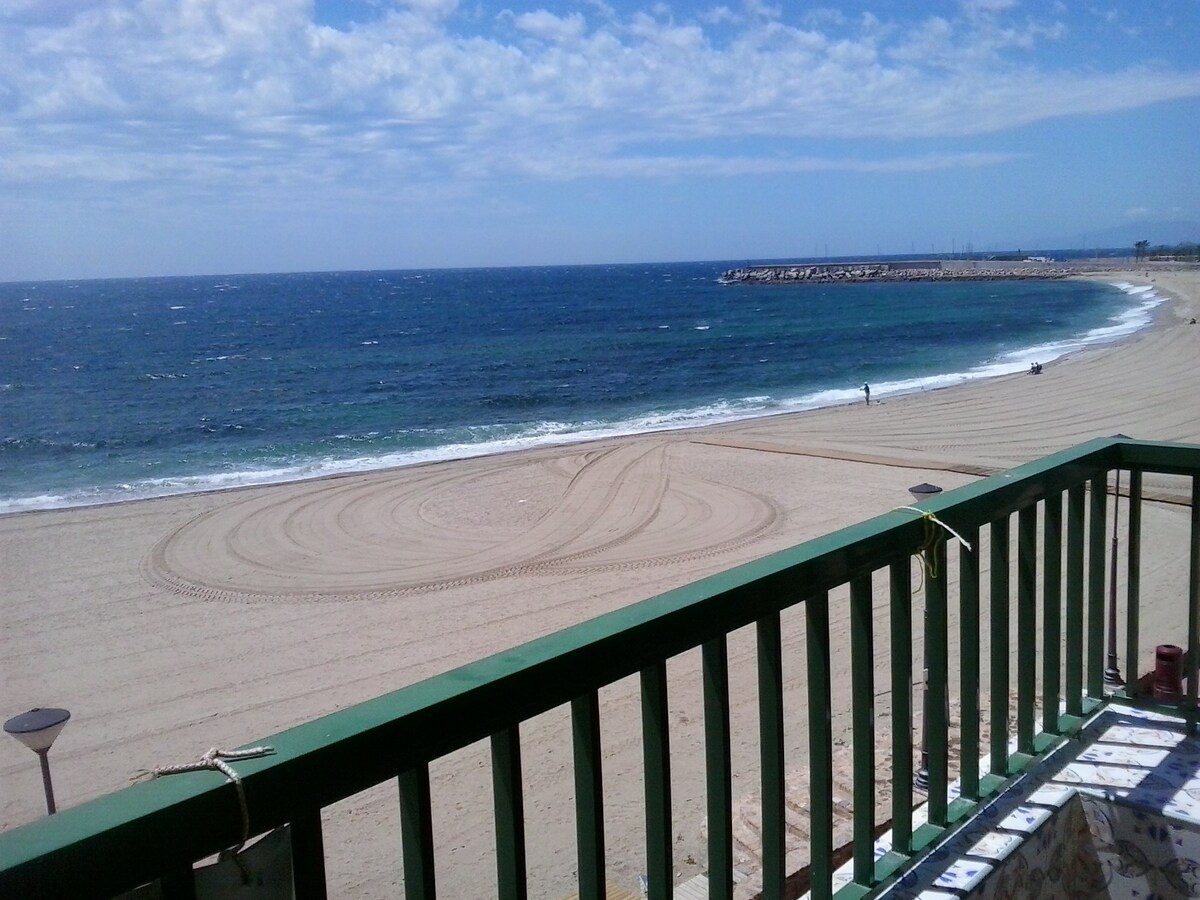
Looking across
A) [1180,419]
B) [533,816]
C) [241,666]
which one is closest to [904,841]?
→ [533,816]

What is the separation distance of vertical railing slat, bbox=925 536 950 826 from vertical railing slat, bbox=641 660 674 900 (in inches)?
35.7

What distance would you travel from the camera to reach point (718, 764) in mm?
1967

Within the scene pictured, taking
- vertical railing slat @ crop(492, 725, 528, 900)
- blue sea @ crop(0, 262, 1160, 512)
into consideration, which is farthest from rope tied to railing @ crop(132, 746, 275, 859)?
blue sea @ crop(0, 262, 1160, 512)

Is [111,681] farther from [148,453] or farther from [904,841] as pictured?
[148,453]

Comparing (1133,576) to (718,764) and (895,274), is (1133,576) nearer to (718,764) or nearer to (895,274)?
(718,764)

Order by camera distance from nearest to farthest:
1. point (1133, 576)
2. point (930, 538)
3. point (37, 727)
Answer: point (930, 538) < point (1133, 576) < point (37, 727)

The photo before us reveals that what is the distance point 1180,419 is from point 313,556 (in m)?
17.0

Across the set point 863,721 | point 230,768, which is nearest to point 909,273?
point 863,721

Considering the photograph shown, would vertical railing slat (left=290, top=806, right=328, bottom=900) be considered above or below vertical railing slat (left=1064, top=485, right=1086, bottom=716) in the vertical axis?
above

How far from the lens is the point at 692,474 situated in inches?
736

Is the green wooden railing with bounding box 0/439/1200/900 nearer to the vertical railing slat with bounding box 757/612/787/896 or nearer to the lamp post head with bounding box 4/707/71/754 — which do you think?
the vertical railing slat with bounding box 757/612/787/896

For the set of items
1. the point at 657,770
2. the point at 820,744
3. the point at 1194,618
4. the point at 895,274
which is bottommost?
the point at 1194,618

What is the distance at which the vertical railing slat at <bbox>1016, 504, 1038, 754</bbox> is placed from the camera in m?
2.80

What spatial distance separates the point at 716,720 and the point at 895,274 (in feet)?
440
